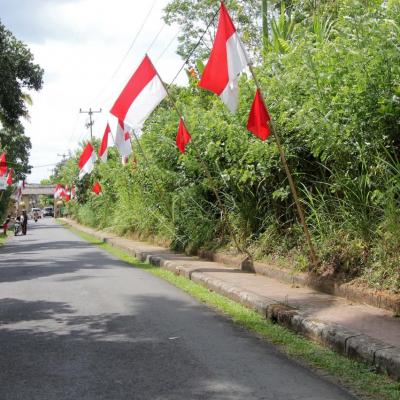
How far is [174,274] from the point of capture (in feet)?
35.9

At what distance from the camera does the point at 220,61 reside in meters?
8.05

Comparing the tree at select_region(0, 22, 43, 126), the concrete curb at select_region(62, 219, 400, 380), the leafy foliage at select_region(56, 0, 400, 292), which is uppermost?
the tree at select_region(0, 22, 43, 126)

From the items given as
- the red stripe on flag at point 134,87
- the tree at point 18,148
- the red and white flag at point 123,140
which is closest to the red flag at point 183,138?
the red stripe on flag at point 134,87

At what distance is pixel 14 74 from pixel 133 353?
17.6 metres

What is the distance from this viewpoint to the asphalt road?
4.02 metres

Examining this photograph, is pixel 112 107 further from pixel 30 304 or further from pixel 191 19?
pixel 191 19

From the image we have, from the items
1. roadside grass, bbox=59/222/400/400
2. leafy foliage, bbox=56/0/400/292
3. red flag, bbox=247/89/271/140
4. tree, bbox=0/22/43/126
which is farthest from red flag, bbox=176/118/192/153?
tree, bbox=0/22/43/126

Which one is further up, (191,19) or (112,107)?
(191,19)

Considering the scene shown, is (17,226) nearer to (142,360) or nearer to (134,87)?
(134,87)

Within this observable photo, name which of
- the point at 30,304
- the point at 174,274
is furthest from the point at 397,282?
the point at 174,274

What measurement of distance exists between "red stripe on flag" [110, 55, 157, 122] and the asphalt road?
10.8 ft

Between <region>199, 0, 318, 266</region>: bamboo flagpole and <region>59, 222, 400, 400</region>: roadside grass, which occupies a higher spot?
<region>199, 0, 318, 266</region>: bamboo flagpole

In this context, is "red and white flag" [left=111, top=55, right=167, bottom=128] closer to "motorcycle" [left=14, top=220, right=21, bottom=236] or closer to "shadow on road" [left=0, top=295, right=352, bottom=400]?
"shadow on road" [left=0, top=295, right=352, bottom=400]

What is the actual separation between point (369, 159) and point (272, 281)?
8.40ft
